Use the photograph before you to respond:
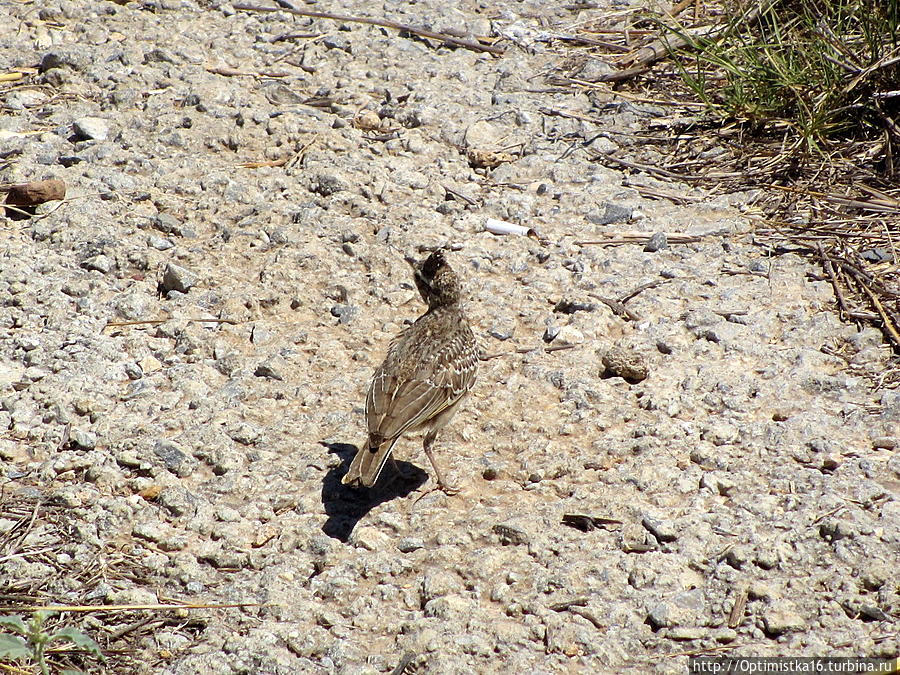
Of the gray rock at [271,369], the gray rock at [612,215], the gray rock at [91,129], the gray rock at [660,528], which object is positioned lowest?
the gray rock at [271,369]

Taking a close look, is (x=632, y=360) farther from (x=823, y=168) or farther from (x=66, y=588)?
(x=66, y=588)

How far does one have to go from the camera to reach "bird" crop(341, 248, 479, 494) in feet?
14.7

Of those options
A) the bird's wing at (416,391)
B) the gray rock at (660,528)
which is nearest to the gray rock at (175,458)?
the bird's wing at (416,391)

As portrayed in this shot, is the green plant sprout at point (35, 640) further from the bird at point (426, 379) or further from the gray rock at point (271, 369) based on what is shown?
the gray rock at point (271, 369)

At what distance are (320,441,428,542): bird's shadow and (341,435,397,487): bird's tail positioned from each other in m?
0.12

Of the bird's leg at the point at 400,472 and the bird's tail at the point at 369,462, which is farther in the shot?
the bird's leg at the point at 400,472

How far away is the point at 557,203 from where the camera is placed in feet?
21.9

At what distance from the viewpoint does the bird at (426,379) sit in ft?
14.7

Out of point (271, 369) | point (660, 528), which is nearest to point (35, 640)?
point (271, 369)

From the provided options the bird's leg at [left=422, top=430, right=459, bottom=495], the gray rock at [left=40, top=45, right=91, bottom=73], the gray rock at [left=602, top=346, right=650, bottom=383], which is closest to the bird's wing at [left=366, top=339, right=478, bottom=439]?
the bird's leg at [left=422, top=430, right=459, bottom=495]

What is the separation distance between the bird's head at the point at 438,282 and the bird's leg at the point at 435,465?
92 cm

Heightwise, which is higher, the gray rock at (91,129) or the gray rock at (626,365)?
the gray rock at (626,365)

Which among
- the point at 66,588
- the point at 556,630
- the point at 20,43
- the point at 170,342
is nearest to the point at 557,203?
the point at 170,342

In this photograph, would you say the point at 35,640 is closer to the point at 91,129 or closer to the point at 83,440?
the point at 83,440
